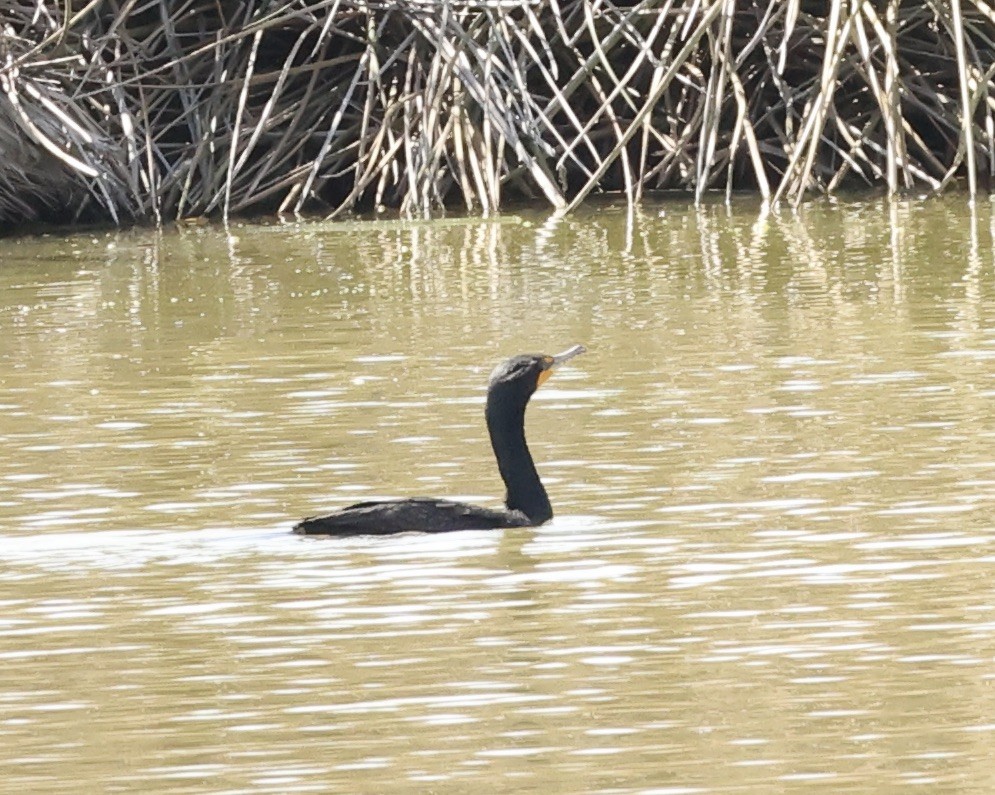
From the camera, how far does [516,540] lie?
7.06 metres

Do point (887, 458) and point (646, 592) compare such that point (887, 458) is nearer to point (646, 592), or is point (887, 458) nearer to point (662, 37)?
point (646, 592)

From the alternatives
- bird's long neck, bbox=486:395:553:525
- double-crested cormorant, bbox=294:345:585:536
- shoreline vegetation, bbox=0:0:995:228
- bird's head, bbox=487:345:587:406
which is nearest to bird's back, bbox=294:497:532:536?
double-crested cormorant, bbox=294:345:585:536

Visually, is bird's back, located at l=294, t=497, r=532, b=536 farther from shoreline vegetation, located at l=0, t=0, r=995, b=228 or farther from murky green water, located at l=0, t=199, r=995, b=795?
shoreline vegetation, located at l=0, t=0, r=995, b=228

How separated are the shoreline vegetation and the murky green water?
3.07 metres

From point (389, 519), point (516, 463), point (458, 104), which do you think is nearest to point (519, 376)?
point (516, 463)

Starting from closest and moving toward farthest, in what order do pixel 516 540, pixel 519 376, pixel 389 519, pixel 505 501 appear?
pixel 389 519 < pixel 516 540 < pixel 505 501 < pixel 519 376

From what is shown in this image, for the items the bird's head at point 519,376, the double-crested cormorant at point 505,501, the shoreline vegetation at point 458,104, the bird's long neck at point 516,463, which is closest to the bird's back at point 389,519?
the double-crested cormorant at point 505,501

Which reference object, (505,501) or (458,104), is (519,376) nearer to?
(505,501)

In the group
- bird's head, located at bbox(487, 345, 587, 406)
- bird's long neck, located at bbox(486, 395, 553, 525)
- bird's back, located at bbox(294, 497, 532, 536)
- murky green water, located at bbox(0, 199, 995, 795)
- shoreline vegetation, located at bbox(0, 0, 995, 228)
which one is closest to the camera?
murky green water, located at bbox(0, 199, 995, 795)

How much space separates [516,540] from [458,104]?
9.53 metres

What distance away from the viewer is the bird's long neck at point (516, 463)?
7.23 metres

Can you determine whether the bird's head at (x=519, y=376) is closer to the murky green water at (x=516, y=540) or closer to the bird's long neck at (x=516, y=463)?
the bird's long neck at (x=516, y=463)

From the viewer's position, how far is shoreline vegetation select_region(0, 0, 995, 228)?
15.8 m

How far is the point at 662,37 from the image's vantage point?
1734 cm
